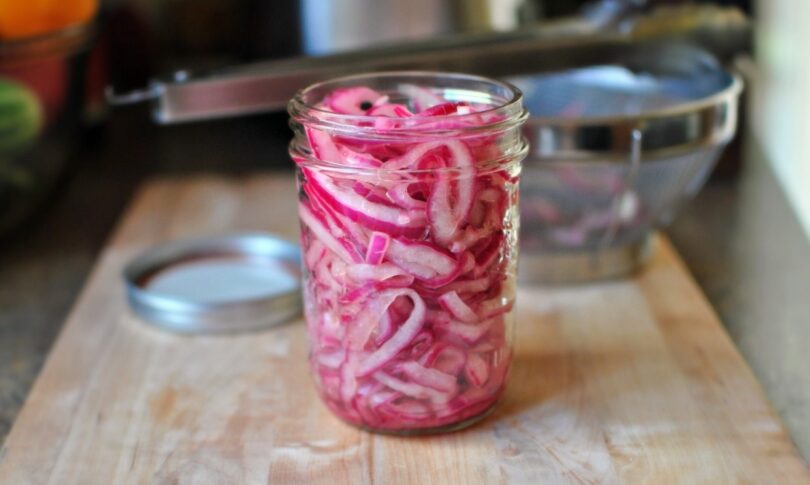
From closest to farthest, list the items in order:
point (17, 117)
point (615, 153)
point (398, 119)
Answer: point (398, 119) < point (615, 153) < point (17, 117)

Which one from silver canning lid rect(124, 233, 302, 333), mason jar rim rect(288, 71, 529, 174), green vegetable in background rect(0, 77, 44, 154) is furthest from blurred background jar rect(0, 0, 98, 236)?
mason jar rim rect(288, 71, 529, 174)

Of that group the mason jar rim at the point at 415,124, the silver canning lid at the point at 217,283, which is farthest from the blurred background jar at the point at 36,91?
the mason jar rim at the point at 415,124

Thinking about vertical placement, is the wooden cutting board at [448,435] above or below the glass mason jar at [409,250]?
below

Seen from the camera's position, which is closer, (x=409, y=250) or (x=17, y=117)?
(x=409, y=250)

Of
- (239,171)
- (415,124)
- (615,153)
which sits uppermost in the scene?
(415,124)

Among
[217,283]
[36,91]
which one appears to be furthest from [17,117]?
[217,283]

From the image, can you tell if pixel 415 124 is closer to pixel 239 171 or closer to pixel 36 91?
pixel 36 91

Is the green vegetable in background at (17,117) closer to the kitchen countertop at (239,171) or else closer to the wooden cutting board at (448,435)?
the kitchen countertop at (239,171)
